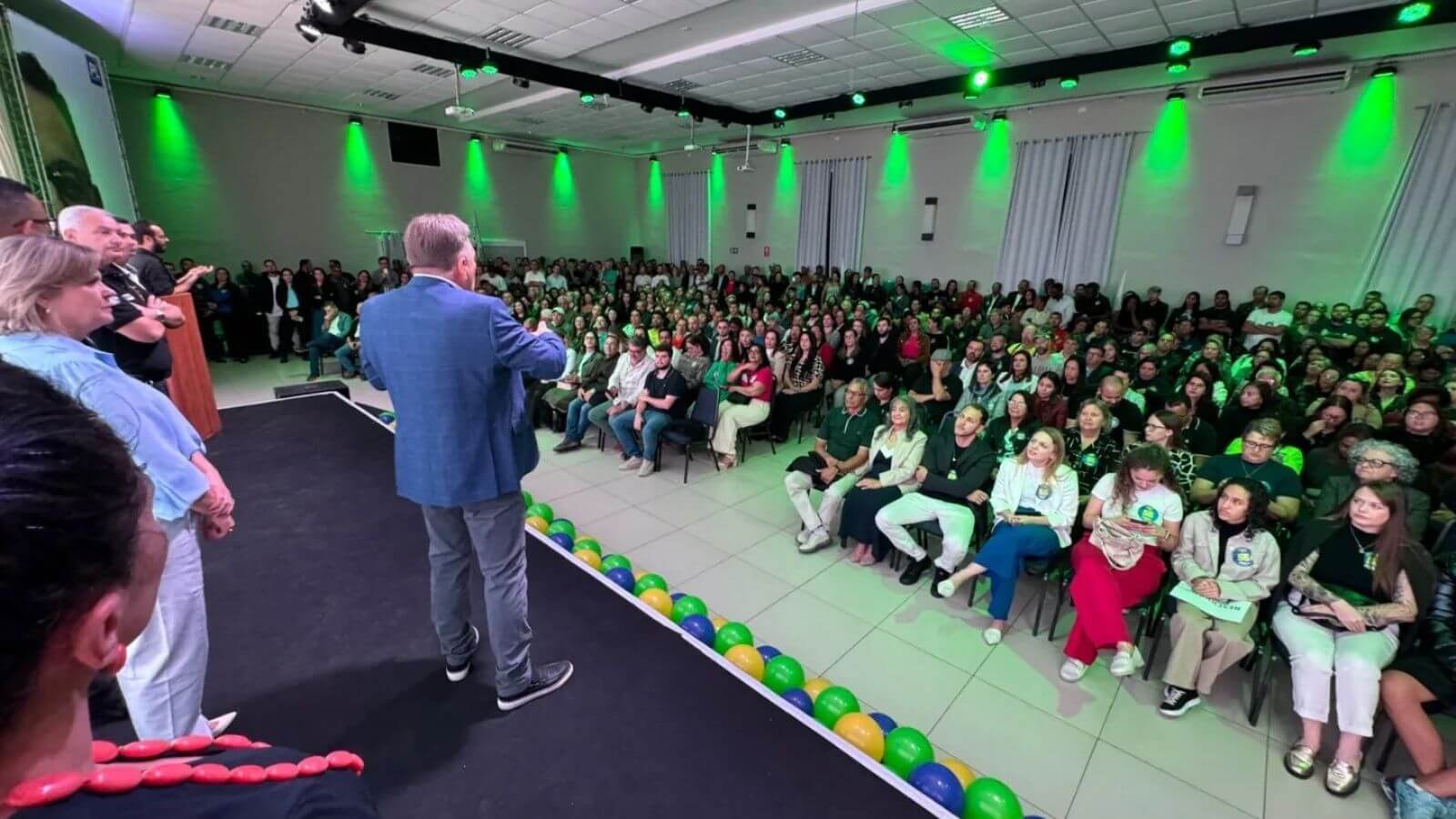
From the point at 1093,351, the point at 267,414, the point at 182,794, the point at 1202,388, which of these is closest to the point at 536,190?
the point at 267,414

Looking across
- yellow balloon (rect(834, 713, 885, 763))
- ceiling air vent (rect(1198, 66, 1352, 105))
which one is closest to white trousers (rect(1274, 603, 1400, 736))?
yellow balloon (rect(834, 713, 885, 763))

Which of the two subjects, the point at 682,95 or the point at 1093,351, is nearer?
the point at 1093,351

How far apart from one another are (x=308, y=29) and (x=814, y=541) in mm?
6924

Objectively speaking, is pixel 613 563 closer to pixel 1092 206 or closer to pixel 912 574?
pixel 912 574

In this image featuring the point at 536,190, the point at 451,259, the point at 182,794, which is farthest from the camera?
the point at 536,190

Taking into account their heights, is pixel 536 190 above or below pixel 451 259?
above

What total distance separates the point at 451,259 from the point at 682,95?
8.64m

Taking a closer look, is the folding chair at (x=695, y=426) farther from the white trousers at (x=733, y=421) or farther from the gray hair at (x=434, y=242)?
the gray hair at (x=434, y=242)

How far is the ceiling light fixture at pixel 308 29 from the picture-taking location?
572 centimetres

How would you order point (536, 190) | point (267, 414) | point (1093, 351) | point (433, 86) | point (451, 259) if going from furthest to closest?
1. point (536, 190)
2. point (433, 86)
3. point (1093, 351)
4. point (267, 414)
5. point (451, 259)

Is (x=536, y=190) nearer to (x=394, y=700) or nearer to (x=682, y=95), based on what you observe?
(x=682, y=95)

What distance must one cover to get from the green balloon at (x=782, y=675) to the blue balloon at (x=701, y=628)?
30 cm

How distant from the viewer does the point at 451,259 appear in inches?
64.1

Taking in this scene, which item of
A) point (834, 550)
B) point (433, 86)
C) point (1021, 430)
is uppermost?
point (433, 86)
